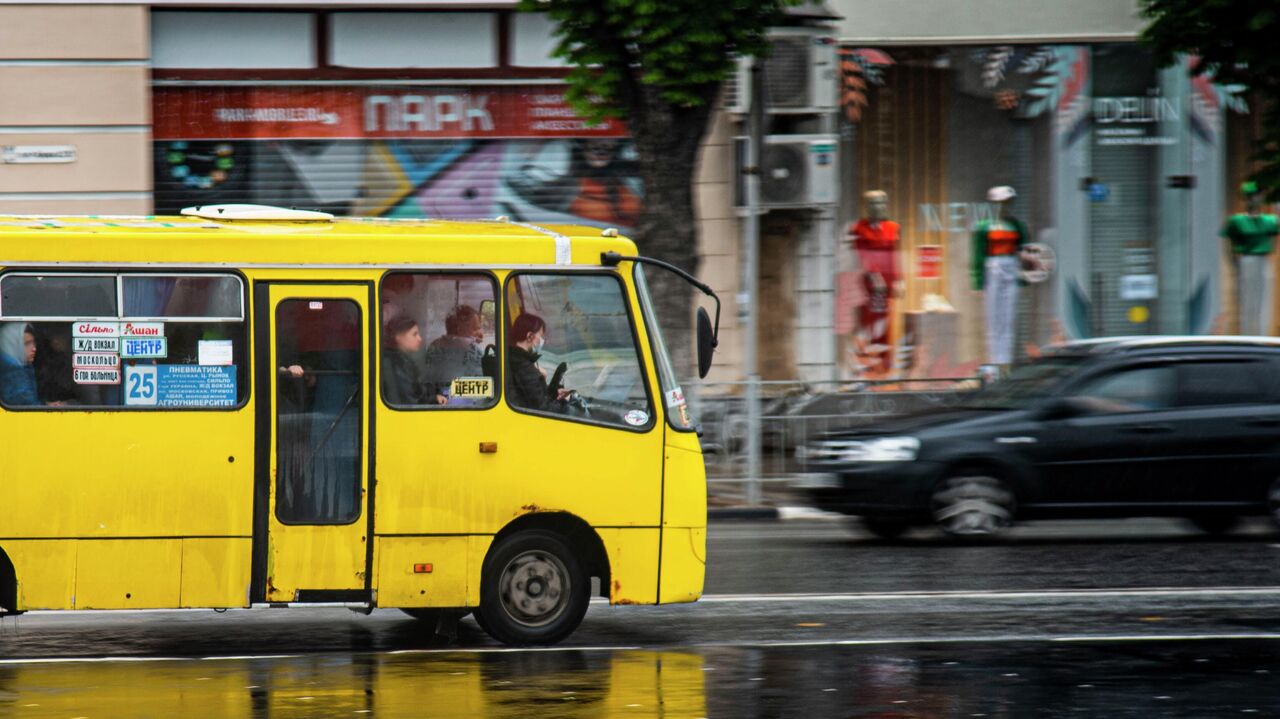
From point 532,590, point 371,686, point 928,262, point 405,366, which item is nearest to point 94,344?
point 405,366

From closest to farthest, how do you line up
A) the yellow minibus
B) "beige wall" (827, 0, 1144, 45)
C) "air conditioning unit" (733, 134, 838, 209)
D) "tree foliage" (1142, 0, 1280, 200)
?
the yellow minibus, "tree foliage" (1142, 0, 1280, 200), "air conditioning unit" (733, 134, 838, 209), "beige wall" (827, 0, 1144, 45)

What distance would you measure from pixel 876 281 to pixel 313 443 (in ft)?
40.9

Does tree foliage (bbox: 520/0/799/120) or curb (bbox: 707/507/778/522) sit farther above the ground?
tree foliage (bbox: 520/0/799/120)

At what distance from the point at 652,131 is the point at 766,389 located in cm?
255

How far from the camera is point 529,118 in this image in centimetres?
1947

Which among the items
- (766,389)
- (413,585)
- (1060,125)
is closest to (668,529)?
(413,585)

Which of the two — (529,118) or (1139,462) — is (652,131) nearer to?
(529,118)

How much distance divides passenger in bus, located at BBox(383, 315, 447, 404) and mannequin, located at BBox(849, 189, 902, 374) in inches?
468

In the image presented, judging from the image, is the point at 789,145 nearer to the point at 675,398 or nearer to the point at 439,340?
the point at 675,398

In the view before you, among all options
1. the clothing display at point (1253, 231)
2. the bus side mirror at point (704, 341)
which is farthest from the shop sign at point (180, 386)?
the clothing display at point (1253, 231)

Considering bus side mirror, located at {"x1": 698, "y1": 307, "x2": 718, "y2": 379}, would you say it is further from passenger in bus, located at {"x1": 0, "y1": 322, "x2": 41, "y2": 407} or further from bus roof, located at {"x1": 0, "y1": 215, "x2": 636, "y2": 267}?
passenger in bus, located at {"x1": 0, "y1": 322, "x2": 41, "y2": 407}

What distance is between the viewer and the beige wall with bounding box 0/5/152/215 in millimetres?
18250

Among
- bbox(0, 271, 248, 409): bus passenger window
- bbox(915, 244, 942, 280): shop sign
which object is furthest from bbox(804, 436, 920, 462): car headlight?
bbox(915, 244, 942, 280): shop sign

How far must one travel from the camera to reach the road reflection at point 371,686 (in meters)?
7.27
